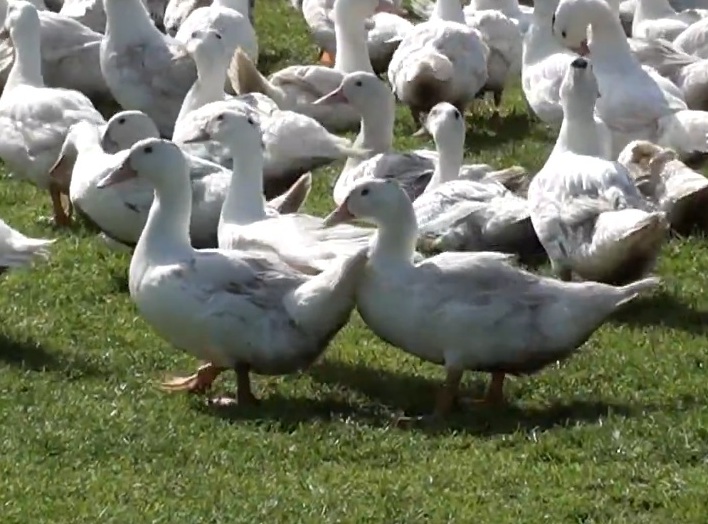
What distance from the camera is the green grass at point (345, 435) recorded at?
652cm

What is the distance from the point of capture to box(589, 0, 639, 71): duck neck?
11.8 meters

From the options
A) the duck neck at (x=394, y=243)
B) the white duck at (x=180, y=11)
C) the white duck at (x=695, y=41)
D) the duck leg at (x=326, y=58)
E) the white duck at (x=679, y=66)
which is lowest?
the duck leg at (x=326, y=58)

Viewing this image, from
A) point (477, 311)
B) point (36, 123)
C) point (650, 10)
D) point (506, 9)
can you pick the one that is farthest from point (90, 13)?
point (477, 311)

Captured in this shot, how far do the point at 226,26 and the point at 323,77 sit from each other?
1244 mm

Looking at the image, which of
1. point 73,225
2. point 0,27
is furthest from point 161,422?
point 0,27

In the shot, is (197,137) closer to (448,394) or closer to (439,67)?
(448,394)

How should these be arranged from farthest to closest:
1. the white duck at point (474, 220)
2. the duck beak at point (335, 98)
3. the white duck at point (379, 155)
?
1. the duck beak at point (335, 98)
2. the white duck at point (379, 155)
3. the white duck at point (474, 220)

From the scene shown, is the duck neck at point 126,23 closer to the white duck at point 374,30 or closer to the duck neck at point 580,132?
the white duck at point 374,30

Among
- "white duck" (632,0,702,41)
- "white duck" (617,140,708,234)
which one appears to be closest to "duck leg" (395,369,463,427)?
"white duck" (617,140,708,234)

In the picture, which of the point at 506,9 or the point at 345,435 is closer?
the point at 345,435

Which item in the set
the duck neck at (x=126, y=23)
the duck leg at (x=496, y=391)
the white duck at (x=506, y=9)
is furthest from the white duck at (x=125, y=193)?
the white duck at (x=506, y=9)

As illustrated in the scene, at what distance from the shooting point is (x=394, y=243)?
7777 mm

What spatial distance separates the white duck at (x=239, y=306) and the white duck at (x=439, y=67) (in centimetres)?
463

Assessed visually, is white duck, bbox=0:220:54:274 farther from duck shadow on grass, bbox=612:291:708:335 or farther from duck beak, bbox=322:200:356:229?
duck shadow on grass, bbox=612:291:708:335
